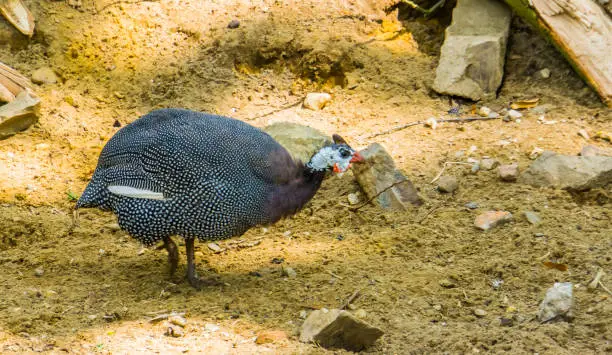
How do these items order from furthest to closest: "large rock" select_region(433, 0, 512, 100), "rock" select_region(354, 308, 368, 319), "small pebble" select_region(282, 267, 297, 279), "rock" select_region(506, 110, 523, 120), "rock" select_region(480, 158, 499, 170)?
"large rock" select_region(433, 0, 512, 100) → "rock" select_region(506, 110, 523, 120) → "rock" select_region(480, 158, 499, 170) → "small pebble" select_region(282, 267, 297, 279) → "rock" select_region(354, 308, 368, 319)

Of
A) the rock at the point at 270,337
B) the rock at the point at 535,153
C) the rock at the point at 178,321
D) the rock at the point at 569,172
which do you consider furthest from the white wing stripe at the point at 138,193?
the rock at the point at 535,153

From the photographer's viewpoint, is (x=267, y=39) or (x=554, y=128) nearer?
(x=554, y=128)

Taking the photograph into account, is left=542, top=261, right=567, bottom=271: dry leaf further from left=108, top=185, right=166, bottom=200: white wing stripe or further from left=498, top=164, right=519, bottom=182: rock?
left=108, top=185, right=166, bottom=200: white wing stripe

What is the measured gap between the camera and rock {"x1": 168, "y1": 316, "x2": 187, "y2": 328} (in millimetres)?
3559

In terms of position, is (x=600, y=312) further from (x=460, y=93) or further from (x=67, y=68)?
(x=67, y=68)

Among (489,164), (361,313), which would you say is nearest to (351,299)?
(361,313)

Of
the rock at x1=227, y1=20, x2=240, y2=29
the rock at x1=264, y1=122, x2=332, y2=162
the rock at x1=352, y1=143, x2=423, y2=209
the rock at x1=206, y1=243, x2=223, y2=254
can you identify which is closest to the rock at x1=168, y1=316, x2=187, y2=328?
the rock at x1=206, y1=243, x2=223, y2=254

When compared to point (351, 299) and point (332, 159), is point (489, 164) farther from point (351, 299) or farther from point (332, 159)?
point (351, 299)

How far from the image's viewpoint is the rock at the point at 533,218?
4266 millimetres

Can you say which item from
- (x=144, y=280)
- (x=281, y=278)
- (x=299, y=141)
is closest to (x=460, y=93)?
(x=299, y=141)

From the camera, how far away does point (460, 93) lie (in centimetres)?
564

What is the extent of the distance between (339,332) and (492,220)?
1.46 m

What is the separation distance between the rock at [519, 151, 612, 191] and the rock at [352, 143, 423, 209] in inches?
28.1

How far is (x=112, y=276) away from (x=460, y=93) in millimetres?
2872
